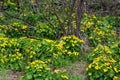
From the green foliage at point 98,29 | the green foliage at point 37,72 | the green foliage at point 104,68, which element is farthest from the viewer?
the green foliage at point 98,29

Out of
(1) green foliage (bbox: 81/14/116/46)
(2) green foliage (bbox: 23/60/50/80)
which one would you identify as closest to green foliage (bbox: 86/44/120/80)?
(2) green foliage (bbox: 23/60/50/80)

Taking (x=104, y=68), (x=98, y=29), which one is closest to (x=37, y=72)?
(x=104, y=68)

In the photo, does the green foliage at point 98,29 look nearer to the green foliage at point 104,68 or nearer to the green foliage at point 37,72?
the green foliage at point 104,68

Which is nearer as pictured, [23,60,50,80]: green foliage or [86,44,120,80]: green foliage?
[23,60,50,80]: green foliage

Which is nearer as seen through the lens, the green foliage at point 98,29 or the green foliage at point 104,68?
the green foliage at point 104,68

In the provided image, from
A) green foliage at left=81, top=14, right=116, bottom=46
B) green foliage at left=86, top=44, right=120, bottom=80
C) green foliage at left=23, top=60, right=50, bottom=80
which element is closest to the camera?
green foliage at left=23, top=60, right=50, bottom=80

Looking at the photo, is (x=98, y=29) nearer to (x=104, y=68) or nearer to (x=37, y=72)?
(x=104, y=68)

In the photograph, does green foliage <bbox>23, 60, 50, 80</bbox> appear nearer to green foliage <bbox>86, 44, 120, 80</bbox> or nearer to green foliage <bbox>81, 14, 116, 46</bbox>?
green foliage <bbox>86, 44, 120, 80</bbox>

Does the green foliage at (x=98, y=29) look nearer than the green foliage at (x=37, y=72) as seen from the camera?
No

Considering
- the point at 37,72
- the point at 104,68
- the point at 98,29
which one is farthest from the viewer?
the point at 98,29

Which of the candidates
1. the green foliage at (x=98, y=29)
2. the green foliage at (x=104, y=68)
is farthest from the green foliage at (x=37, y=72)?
the green foliage at (x=98, y=29)

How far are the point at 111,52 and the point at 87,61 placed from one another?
0.44 m

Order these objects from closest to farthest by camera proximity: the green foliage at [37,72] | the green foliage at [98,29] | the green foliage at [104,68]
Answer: the green foliage at [37,72] → the green foliage at [104,68] → the green foliage at [98,29]

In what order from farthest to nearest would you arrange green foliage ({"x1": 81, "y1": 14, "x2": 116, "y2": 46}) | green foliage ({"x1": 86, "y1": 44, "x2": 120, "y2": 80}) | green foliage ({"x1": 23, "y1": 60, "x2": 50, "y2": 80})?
green foliage ({"x1": 81, "y1": 14, "x2": 116, "y2": 46}) → green foliage ({"x1": 86, "y1": 44, "x2": 120, "y2": 80}) → green foliage ({"x1": 23, "y1": 60, "x2": 50, "y2": 80})
